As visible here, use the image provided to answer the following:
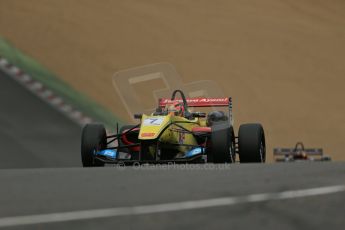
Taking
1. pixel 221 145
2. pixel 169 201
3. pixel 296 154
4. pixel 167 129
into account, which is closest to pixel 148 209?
pixel 169 201

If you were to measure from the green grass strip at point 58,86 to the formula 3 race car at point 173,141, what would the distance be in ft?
19.4

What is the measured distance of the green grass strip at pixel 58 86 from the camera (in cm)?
1566

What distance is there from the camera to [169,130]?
29.3 feet

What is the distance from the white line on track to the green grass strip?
12.2 m

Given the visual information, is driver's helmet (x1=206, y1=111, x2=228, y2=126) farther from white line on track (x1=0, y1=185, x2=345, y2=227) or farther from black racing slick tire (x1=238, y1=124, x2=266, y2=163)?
white line on track (x1=0, y1=185, x2=345, y2=227)

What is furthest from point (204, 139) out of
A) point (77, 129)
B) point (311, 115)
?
point (311, 115)

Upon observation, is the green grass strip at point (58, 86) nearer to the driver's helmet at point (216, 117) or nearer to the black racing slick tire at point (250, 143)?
the driver's helmet at point (216, 117)

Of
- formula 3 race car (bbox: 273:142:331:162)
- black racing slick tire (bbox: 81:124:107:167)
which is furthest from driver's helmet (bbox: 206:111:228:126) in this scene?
formula 3 race car (bbox: 273:142:331:162)

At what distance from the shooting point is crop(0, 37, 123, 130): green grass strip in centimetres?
1566

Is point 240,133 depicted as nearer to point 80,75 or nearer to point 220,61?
point 80,75

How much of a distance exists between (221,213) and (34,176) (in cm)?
255

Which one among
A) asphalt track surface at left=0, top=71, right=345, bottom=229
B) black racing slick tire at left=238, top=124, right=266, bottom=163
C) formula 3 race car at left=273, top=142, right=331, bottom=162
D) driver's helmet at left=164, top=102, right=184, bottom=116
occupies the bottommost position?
formula 3 race car at left=273, top=142, right=331, bottom=162

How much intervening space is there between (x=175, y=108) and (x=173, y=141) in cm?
82

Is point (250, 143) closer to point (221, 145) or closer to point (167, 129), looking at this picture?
point (221, 145)
